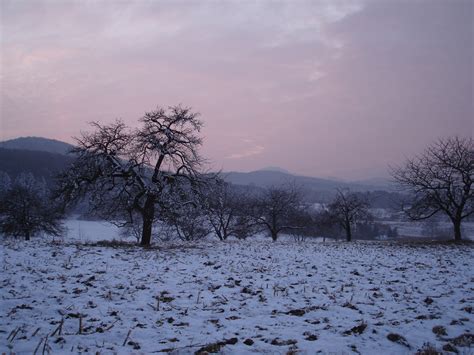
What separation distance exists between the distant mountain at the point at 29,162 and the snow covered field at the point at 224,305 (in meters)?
99.8

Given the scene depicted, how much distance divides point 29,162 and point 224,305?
12551 cm

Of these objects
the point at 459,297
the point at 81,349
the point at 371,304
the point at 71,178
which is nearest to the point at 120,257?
the point at 71,178

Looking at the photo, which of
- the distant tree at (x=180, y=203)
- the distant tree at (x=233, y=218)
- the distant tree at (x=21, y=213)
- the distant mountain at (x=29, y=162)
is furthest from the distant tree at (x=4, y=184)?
the distant tree at (x=180, y=203)

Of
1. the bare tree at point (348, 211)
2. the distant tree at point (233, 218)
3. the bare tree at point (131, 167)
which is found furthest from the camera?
the bare tree at point (348, 211)

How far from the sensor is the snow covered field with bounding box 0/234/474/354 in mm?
4895

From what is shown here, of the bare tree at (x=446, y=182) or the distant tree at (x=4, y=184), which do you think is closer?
the bare tree at (x=446, y=182)

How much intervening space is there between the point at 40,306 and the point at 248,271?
678 cm

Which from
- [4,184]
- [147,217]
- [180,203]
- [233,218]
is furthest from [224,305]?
[4,184]

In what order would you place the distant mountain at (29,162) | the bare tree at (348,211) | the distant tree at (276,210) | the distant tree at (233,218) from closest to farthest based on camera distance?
1. the distant tree at (276,210)
2. the distant tree at (233,218)
3. the bare tree at (348,211)
4. the distant mountain at (29,162)

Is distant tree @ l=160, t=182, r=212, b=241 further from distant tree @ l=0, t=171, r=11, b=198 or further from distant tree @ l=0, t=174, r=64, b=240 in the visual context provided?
distant tree @ l=0, t=171, r=11, b=198

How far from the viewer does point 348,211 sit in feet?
123

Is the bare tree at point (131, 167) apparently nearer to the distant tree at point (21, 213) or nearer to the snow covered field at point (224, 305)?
the snow covered field at point (224, 305)

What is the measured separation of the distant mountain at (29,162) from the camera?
313 ft

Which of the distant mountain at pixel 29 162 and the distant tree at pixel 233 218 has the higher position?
the distant mountain at pixel 29 162
